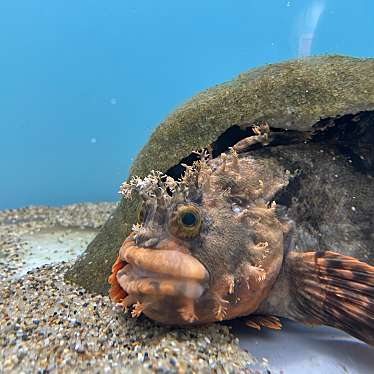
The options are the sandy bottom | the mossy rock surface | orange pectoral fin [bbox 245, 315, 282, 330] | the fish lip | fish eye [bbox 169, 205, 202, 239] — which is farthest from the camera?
the mossy rock surface

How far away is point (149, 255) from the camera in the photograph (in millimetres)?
2500

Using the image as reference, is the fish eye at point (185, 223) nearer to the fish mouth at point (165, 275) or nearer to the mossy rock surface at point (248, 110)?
the fish mouth at point (165, 275)

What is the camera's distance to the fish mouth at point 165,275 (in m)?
2.41

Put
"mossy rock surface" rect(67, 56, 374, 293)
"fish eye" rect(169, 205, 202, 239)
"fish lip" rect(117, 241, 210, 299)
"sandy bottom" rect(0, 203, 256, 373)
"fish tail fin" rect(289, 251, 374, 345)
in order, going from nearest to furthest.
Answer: "sandy bottom" rect(0, 203, 256, 373), "fish lip" rect(117, 241, 210, 299), "fish eye" rect(169, 205, 202, 239), "fish tail fin" rect(289, 251, 374, 345), "mossy rock surface" rect(67, 56, 374, 293)

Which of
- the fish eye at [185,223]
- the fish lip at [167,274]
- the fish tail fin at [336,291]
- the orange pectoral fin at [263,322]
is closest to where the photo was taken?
the fish lip at [167,274]

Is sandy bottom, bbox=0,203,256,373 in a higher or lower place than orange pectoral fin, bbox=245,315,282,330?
lower

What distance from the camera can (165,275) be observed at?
243cm

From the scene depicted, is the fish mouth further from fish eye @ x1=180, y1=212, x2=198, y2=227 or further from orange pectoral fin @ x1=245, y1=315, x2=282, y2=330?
orange pectoral fin @ x1=245, y1=315, x2=282, y2=330

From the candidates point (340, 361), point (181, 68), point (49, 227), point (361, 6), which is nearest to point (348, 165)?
point (340, 361)

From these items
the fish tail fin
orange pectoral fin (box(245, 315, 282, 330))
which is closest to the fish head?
orange pectoral fin (box(245, 315, 282, 330))

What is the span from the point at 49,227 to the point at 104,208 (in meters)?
2.46

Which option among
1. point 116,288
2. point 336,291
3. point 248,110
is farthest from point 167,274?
point 248,110

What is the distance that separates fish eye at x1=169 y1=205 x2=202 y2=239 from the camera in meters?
2.57

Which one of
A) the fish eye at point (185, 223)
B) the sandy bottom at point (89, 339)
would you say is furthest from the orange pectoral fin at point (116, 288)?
the fish eye at point (185, 223)
